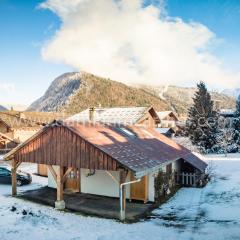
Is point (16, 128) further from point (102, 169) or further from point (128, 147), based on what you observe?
point (102, 169)

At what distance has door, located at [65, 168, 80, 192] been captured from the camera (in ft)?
73.1

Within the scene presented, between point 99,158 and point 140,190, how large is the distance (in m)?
4.37

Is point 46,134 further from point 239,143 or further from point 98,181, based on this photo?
point 239,143

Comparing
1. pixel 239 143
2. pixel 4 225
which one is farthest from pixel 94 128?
pixel 239 143

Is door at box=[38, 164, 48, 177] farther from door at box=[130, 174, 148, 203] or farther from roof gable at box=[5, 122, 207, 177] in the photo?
door at box=[130, 174, 148, 203]

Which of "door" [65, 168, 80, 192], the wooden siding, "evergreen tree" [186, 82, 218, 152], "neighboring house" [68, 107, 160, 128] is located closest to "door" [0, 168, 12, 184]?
"door" [65, 168, 80, 192]

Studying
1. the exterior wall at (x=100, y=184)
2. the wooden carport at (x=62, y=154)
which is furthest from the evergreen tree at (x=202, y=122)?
the wooden carport at (x=62, y=154)

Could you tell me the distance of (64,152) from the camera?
1803 cm

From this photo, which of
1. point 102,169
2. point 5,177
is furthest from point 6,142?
point 102,169

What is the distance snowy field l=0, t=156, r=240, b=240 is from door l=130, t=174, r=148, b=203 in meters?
1.39

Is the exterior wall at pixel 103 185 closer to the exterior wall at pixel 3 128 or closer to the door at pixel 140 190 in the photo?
the door at pixel 140 190

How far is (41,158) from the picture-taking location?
1900 cm

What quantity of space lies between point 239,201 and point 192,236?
275 inches

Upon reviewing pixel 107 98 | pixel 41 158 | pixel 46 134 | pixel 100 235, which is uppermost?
pixel 107 98
